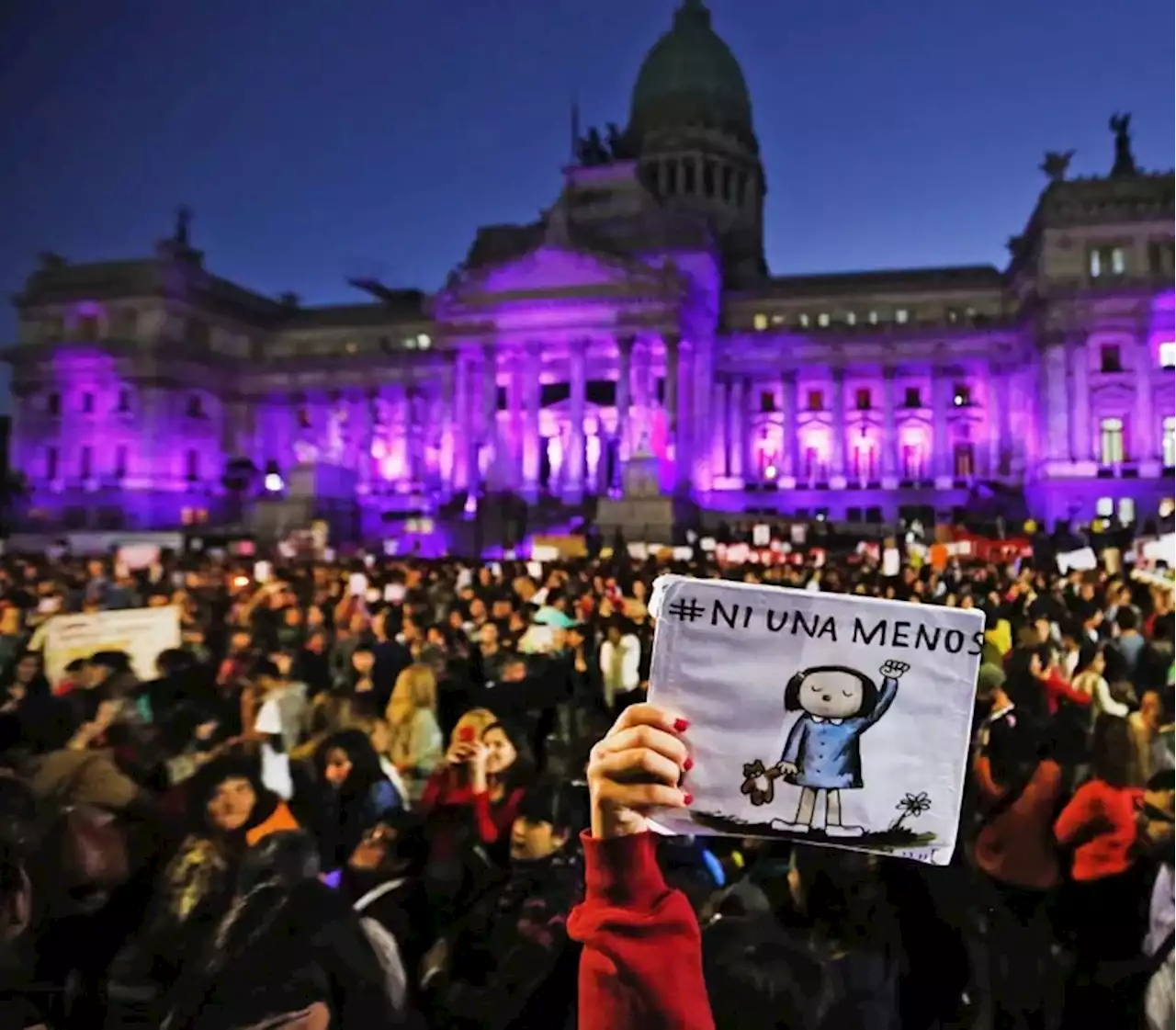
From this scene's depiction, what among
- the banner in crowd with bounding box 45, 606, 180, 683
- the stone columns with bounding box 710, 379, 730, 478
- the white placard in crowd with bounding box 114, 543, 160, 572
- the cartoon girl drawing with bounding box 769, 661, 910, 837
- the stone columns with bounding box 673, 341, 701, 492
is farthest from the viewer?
the stone columns with bounding box 710, 379, 730, 478

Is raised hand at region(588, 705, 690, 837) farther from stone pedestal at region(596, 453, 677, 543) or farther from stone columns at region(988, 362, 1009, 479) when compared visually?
stone columns at region(988, 362, 1009, 479)

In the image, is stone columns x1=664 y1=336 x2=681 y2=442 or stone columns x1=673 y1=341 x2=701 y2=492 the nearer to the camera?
stone columns x1=664 y1=336 x2=681 y2=442

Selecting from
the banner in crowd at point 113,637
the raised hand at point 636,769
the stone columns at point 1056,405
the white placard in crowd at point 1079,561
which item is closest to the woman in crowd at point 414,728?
the banner in crowd at point 113,637

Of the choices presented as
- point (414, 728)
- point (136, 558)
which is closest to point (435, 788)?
point (414, 728)

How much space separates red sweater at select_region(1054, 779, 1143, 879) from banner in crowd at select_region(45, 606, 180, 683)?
690 centimetres

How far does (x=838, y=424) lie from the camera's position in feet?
206

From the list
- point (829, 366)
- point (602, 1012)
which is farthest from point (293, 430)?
point (602, 1012)

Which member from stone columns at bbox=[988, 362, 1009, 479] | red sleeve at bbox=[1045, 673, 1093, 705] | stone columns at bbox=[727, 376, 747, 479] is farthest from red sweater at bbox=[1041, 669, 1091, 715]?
stone columns at bbox=[988, 362, 1009, 479]

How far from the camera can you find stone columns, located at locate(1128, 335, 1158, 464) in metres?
52.7

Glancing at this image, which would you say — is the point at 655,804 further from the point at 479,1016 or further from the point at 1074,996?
the point at 1074,996

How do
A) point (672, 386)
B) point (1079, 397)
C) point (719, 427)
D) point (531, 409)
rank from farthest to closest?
point (719, 427) < point (531, 409) < point (672, 386) < point (1079, 397)

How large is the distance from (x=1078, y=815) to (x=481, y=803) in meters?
3.54

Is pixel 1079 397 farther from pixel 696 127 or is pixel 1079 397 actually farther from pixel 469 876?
pixel 469 876

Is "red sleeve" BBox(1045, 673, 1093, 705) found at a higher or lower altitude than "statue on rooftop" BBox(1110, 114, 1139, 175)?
lower
